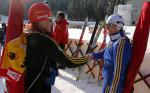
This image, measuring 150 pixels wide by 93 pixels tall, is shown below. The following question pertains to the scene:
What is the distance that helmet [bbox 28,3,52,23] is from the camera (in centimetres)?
334

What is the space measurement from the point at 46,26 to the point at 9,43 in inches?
14.3

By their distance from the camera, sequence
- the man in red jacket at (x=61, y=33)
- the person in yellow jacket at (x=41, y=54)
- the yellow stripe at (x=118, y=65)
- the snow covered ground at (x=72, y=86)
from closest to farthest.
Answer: the person in yellow jacket at (x=41, y=54)
the yellow stripe at (x=118, y=65)
the snow covered ground at (x=72, y=86)
the man in red jacket at (x=61, y=33)

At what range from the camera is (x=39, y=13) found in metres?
3.36

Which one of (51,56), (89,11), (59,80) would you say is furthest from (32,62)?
(89,11)

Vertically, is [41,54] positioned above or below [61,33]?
above

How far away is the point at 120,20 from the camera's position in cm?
410

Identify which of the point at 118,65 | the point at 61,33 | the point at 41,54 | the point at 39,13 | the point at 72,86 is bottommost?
the point at 72,86

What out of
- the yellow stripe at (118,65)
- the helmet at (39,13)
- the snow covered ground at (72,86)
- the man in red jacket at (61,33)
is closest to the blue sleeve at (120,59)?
the yellow stripe at (118,65)

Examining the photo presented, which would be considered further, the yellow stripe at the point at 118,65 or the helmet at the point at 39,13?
the yellow stripe at the point at 118,65

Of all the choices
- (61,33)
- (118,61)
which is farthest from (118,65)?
(61,33)

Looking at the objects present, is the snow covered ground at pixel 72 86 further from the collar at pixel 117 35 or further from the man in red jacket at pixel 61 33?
the collar at pixel 117 35

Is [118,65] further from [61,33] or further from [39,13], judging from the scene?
[61,33]

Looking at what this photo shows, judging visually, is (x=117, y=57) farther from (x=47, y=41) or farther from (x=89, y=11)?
(x=89, y=11)

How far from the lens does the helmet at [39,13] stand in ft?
11.0
